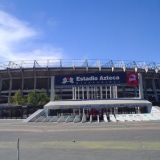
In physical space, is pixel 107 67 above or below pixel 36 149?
above

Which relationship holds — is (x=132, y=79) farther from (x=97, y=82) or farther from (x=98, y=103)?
(x=98, y=103)

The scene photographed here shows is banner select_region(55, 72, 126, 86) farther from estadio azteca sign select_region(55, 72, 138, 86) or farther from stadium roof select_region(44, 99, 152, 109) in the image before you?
stadium roof select_region(44, 99, 152, 109)

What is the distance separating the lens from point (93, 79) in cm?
6178

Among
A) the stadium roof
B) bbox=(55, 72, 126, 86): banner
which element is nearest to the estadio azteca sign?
bbox=(55, 72, 126, 86): banner

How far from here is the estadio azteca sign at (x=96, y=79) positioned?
60906mm

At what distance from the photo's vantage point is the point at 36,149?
20016 millimetres

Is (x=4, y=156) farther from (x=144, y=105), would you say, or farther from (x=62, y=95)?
(x=62, y=95)

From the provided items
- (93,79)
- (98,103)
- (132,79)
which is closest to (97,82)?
(93,79)

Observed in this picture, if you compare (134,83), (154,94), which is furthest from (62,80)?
(154,94)

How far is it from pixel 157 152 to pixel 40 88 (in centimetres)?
9797

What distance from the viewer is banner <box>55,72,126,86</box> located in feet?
200

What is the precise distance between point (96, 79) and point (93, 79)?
0.52 meters

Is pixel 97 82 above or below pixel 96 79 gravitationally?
below

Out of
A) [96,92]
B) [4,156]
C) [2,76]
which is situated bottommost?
[4,156]
